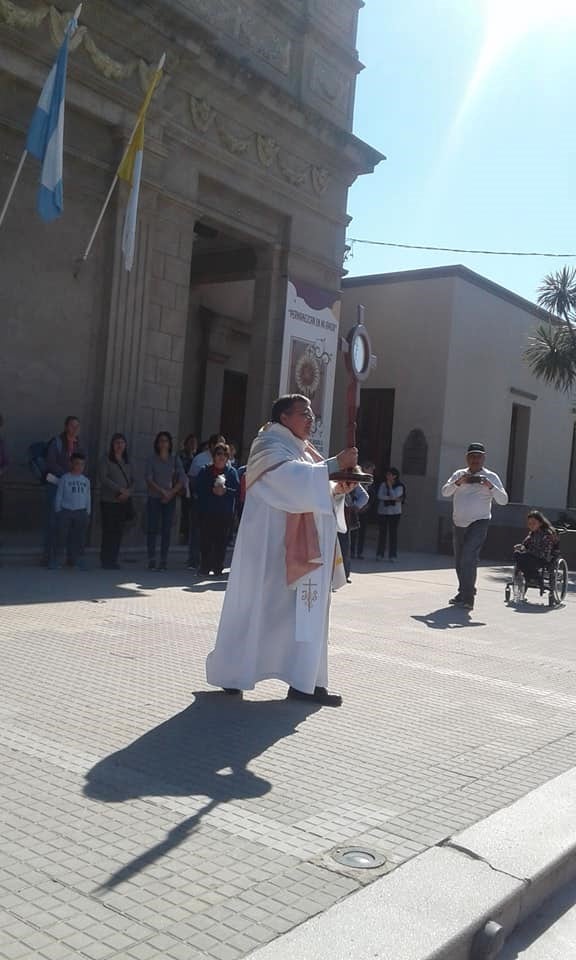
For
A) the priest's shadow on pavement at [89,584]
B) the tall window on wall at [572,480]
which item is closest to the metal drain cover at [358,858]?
the priest's shadow on pavement at [89,584]

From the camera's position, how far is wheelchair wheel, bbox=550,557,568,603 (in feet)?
39.4

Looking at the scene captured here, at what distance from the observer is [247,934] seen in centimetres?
284

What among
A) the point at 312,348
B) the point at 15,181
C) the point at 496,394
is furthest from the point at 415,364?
the point at 15,181

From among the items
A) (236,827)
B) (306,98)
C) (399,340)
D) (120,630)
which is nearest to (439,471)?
(399,340)

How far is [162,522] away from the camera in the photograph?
12609 mm

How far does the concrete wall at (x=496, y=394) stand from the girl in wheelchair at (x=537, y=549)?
9.13 metres

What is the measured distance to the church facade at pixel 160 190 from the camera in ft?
41.2

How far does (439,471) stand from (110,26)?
11814mm

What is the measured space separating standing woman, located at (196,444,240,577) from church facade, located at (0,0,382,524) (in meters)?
2.24

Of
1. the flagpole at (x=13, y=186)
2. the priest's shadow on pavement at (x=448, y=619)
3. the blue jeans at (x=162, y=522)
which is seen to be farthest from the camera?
the blue jeans at (x=162, y=522)

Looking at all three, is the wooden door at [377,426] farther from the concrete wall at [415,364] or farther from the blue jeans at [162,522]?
Answer: the blue jeans at [162,522]

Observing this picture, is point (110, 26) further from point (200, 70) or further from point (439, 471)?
point (439, 471)

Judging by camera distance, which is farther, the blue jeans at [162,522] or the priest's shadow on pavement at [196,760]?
the blue jeans at [162,522]

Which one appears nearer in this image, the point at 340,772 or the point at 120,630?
the point at 340,772
